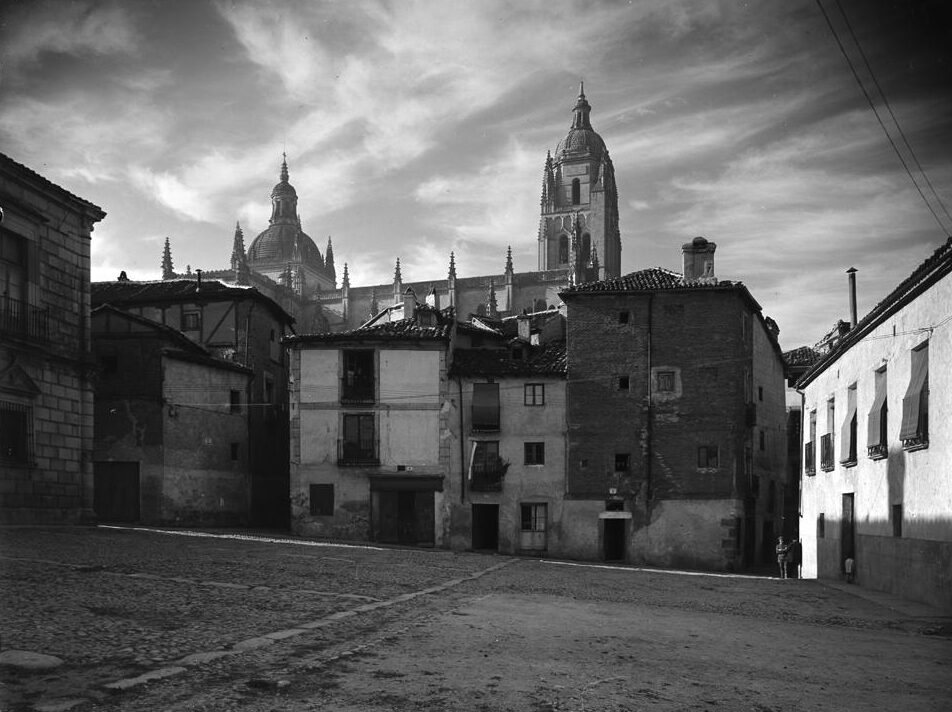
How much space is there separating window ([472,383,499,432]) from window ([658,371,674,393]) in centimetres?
609

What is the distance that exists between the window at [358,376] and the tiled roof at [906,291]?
671 inches

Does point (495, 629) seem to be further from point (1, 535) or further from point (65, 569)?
point (1, 535)

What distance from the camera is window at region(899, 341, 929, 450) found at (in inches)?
645

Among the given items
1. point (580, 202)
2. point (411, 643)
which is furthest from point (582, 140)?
point (411, 643)

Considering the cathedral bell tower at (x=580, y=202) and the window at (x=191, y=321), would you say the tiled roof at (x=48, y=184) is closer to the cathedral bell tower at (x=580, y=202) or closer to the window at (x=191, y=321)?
the window at (x=191, y=321)

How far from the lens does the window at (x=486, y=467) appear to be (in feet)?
113

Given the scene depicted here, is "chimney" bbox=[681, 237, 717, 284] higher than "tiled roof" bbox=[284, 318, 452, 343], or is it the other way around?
"chimney" bbox=[681, 237, 717, 284]

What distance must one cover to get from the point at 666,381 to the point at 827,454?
9.88 m

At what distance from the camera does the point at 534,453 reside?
114ft

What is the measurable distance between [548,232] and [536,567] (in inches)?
3895

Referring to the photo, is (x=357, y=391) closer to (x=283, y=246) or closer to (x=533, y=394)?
(x=533, y=394)

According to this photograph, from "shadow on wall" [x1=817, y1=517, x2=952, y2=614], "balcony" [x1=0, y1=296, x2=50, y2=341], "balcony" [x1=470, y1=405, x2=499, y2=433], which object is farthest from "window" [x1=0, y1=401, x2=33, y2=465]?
"shadow on wall" [x1=817, y1=517, x2=952, y2=614]

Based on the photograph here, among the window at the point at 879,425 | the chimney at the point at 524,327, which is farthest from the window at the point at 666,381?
the window at the point at 879,425

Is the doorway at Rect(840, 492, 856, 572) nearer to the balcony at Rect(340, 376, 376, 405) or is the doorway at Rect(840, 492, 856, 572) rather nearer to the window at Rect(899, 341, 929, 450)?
the window at Rect(899, 341, 929, 450)
